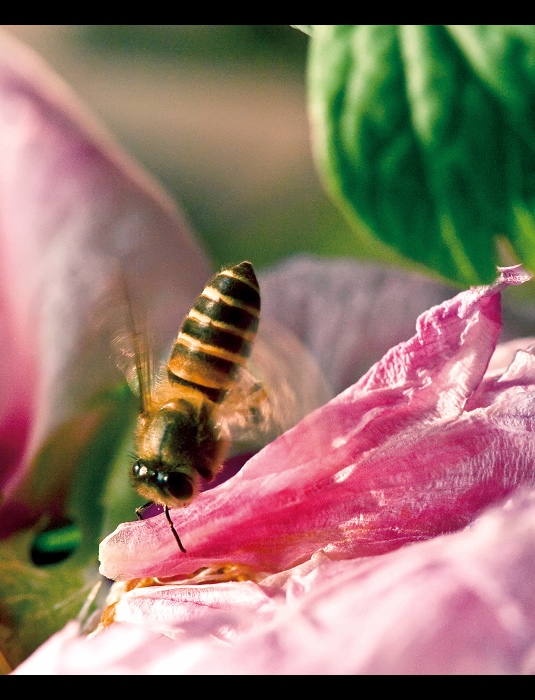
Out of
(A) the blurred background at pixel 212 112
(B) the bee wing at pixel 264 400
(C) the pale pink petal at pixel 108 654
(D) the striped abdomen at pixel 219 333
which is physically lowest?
(C) the pale pink petal at pixel 108 654

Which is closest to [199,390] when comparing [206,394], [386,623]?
[206,394]

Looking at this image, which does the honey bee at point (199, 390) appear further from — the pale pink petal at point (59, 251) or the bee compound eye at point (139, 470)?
the pale pink petal at point (59, 251)

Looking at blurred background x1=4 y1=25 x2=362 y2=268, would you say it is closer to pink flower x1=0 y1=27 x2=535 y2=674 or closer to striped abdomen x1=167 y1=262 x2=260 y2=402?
pink flower x1=0 y1=27 x2=535 y2=674

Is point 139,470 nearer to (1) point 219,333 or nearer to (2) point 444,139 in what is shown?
(1) point 219,333

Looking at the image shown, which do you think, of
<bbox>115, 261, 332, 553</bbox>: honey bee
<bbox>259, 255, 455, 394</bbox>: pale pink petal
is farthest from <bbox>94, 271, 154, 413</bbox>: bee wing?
<bbox>259, 255, 455, 394</bbox>: pale pink petal

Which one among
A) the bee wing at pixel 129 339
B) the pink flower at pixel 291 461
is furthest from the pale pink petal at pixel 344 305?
the bee wing at pixel 129 339

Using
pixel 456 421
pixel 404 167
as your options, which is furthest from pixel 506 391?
pixel 404 167

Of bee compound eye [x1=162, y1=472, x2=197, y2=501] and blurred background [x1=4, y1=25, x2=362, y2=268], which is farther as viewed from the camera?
blurred background [x1=4, y1=25, x2=362, y2=268]
